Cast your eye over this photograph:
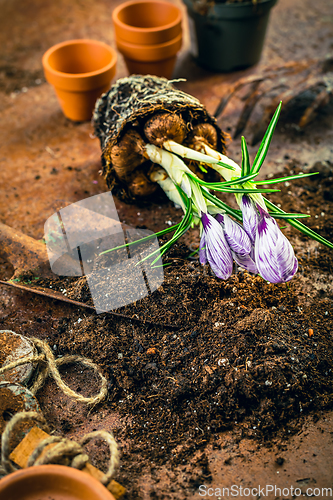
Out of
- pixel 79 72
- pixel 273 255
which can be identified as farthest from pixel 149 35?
pixel 273 255

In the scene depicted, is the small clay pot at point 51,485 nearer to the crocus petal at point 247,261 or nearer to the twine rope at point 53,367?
the twine rope at point 53,367

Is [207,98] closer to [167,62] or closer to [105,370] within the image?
[167,62]

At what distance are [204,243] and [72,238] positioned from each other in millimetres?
644

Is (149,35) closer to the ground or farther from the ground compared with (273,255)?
farther from the ground

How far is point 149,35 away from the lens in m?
2.24

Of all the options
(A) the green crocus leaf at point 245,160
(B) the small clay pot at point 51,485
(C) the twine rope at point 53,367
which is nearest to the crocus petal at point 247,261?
(A) the green crocus leaf at point 245,160

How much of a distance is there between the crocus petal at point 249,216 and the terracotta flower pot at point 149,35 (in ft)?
5.03

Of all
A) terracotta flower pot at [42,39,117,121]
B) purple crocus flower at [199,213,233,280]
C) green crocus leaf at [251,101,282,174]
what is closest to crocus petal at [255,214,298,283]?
purple crocus flower at [199,213,233,280]

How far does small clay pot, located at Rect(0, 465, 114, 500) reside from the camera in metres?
0.88

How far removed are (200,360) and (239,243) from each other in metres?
0.43

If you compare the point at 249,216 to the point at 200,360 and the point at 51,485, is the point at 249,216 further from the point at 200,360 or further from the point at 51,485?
the point at 51,485

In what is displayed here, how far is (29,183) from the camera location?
206 cm

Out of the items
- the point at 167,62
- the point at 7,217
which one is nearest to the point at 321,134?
the point at 167,62

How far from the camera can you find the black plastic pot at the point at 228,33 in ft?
7.86
